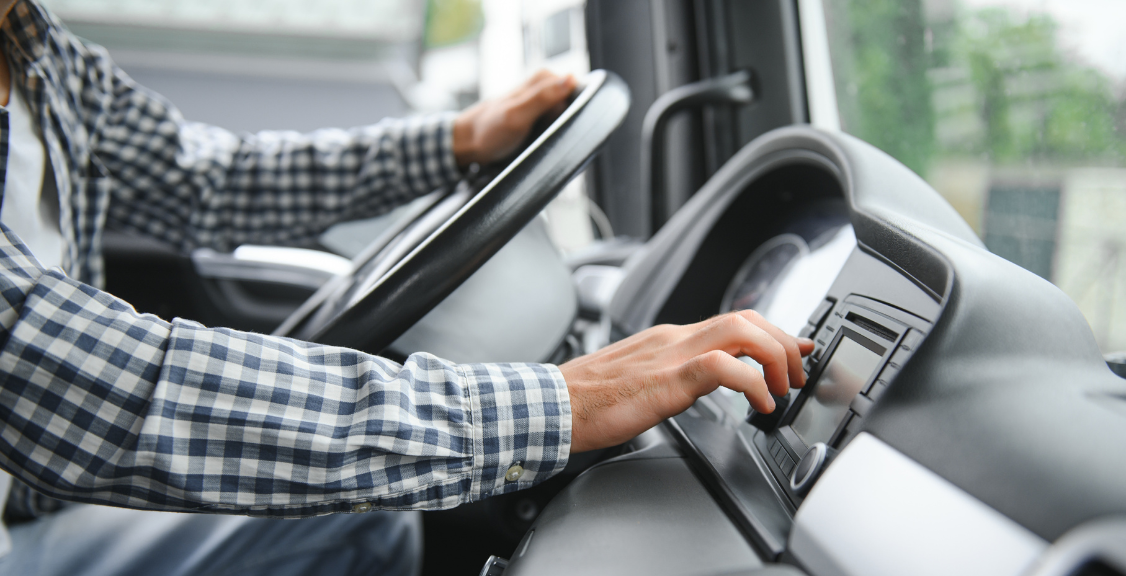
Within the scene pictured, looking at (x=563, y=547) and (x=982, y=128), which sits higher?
(x=982, y=128)

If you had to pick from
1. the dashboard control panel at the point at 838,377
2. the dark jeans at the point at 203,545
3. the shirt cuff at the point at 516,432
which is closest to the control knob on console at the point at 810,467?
the dashboard control panel at the point at 838,377

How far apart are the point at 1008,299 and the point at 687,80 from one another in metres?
1.15

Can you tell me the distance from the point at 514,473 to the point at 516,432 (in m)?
0.03

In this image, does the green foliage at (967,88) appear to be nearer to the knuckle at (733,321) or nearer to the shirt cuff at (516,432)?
Answer: the knuckle at (733,321)

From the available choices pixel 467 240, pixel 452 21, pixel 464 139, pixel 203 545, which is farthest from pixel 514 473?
pixel 452 21

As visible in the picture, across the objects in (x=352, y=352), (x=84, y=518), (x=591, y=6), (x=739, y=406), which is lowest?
(x=84, y=518)

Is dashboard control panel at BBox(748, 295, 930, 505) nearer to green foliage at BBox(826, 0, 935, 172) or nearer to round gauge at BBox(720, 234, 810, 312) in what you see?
round gauge at BBox(720, 234, 810, 312)

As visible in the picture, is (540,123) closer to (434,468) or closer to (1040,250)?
(434,468)

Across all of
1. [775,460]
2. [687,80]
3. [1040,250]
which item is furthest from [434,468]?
[687,80]

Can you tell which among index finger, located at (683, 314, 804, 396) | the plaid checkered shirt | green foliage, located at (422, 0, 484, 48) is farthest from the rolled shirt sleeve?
green foliage, located at (422, 0, 484, 48)

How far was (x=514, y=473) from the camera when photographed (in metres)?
0.44

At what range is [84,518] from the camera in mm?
750

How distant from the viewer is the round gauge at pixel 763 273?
74 centimetres

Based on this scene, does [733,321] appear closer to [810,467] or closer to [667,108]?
[810,467]
